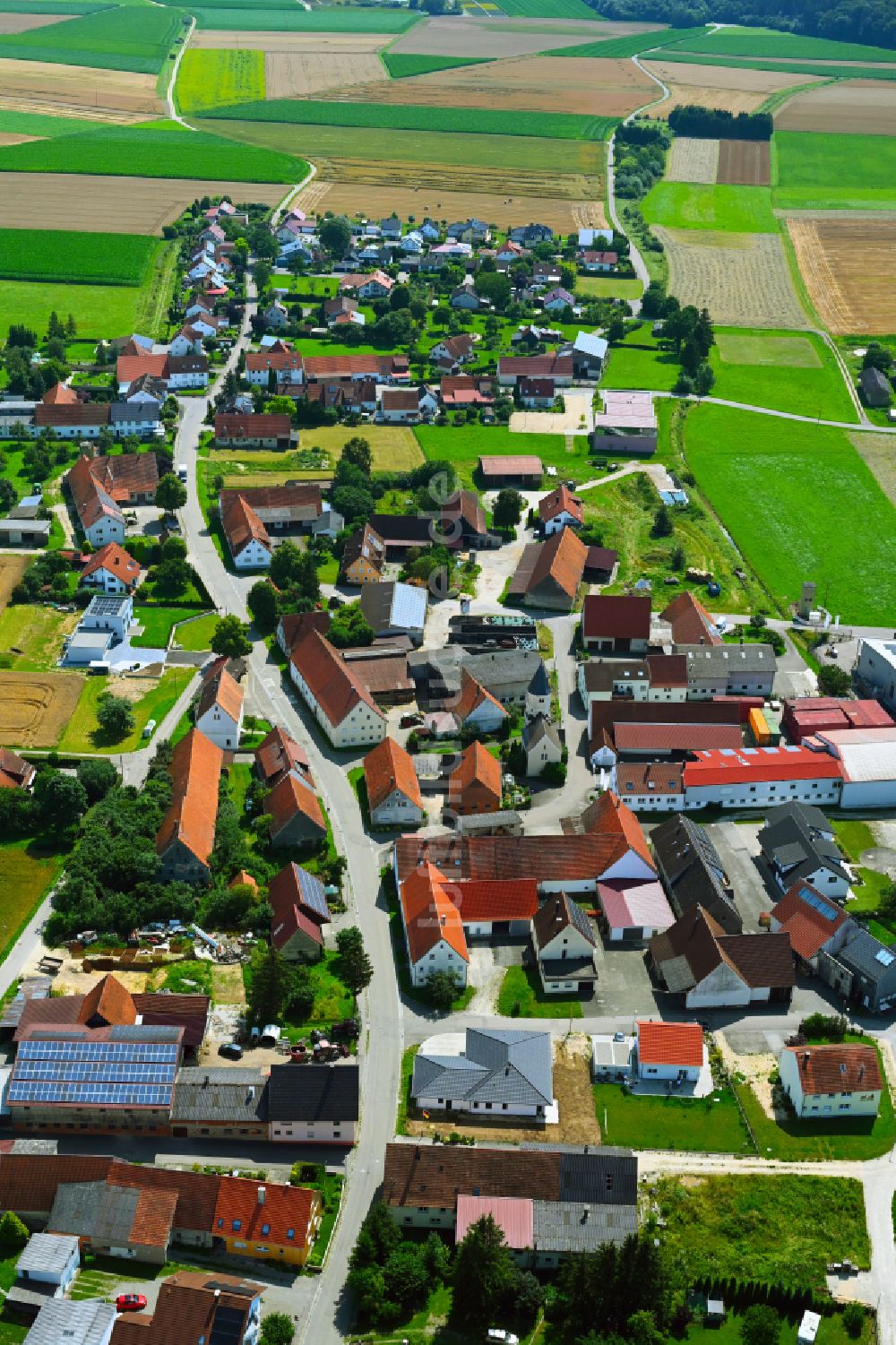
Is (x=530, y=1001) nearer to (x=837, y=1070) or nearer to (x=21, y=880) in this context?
(x=837, y=1070)

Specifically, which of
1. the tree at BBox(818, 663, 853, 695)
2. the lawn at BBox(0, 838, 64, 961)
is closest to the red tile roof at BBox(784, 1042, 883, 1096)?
the tree at BBox(818, 663, 853, 695)

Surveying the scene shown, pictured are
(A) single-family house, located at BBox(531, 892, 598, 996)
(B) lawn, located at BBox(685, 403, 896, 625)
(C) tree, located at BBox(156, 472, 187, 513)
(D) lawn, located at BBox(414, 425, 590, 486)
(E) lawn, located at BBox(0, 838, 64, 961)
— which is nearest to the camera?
(A) single-family house, located at BBox(531, 892, 598, 996)

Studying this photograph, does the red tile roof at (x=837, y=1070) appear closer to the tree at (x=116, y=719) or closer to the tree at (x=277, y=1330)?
the tree at (x=277, y=1330)

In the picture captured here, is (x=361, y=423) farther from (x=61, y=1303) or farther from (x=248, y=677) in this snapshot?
(x=61, y=1303)

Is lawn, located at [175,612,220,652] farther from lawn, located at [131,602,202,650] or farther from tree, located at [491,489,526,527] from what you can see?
tree, located at [491,489,526,527]

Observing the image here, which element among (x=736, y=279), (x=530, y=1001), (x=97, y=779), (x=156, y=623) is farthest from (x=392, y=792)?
(x=736, y=279)

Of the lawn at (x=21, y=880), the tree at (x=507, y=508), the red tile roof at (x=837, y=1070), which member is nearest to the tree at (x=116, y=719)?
the lawn at (x=21, y=880)
